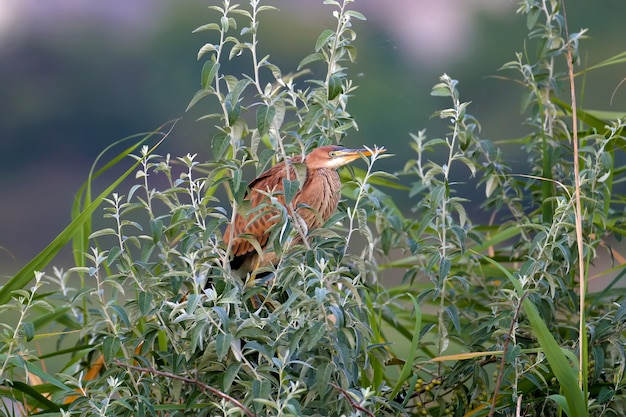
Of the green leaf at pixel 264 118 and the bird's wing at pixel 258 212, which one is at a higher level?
the green leaf at pixel 264 118

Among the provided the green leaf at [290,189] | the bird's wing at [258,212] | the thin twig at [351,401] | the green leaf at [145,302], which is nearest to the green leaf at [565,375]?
the thin twig at [351,401]

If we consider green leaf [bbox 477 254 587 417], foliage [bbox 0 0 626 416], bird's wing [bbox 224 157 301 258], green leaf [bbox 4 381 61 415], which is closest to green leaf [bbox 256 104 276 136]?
foliage [bbox 0 0 626 416]

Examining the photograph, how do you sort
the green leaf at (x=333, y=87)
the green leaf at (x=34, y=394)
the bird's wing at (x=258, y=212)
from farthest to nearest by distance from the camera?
1. the bird's wing at (x=258, y=212)
2. the green leaf at (x=34, y=394)
3. the green leaf at (x=333, y=87)

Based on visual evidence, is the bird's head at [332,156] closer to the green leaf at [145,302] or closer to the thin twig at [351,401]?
the green leaf at [145,302]

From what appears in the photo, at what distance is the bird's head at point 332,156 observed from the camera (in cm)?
183

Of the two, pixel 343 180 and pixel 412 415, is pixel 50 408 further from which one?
pixel 343 180

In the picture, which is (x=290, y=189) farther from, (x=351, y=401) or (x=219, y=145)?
(x=351, y=401)

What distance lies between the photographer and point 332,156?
1857 mm

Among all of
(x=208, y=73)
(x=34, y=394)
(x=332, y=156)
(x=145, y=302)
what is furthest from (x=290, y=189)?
(x=34, y=394)

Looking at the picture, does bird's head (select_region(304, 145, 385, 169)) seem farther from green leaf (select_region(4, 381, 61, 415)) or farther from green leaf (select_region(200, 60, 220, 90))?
green leaf (select_region(4, 381, 61, 415))

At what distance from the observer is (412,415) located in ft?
6.14

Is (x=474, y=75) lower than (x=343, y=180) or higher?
higher

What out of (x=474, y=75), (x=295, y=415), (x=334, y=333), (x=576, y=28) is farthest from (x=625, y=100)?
(x=295, y=415)

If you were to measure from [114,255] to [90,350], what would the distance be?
0.42m
